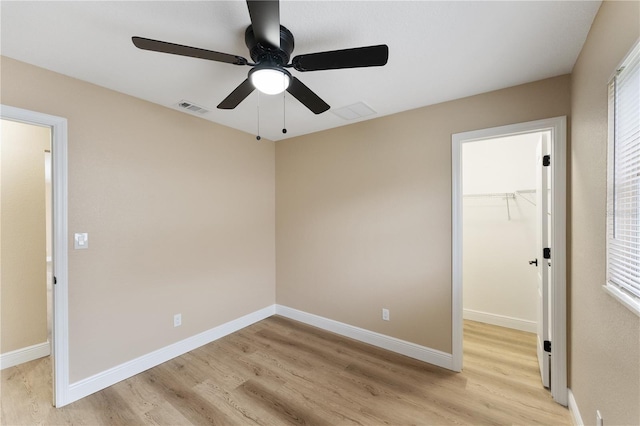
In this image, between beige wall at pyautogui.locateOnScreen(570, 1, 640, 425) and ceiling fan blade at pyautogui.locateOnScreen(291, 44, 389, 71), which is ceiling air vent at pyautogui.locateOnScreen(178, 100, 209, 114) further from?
beige wall at pyautogui.locateOnScreen(570, 1, 640, 425)

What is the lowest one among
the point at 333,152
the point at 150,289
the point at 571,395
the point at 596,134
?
the point at 571,395

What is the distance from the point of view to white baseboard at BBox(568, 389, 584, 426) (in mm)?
A: 1719

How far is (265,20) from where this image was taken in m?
1.18

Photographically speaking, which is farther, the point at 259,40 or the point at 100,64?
the point at 100,64

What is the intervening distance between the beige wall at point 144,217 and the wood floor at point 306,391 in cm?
37

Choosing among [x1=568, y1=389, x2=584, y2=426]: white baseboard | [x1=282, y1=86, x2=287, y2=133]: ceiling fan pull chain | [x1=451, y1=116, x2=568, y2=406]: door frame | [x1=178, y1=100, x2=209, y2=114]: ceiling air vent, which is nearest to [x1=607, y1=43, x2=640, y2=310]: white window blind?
[x1=451, y1=116, x2=568, y2=406]: door frame

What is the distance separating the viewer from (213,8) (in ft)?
4.58

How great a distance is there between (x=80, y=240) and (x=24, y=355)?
5.29 ft

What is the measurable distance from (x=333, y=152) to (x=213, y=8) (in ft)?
6.79

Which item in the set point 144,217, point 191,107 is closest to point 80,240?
point 144,217

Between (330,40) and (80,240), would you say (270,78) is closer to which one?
(330,40)

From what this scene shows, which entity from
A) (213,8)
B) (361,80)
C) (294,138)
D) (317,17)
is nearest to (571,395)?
(361,80)

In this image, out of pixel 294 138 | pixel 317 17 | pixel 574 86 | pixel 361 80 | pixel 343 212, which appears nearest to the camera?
pixel 317 17

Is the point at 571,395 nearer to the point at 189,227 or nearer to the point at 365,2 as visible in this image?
the point at 365,2
